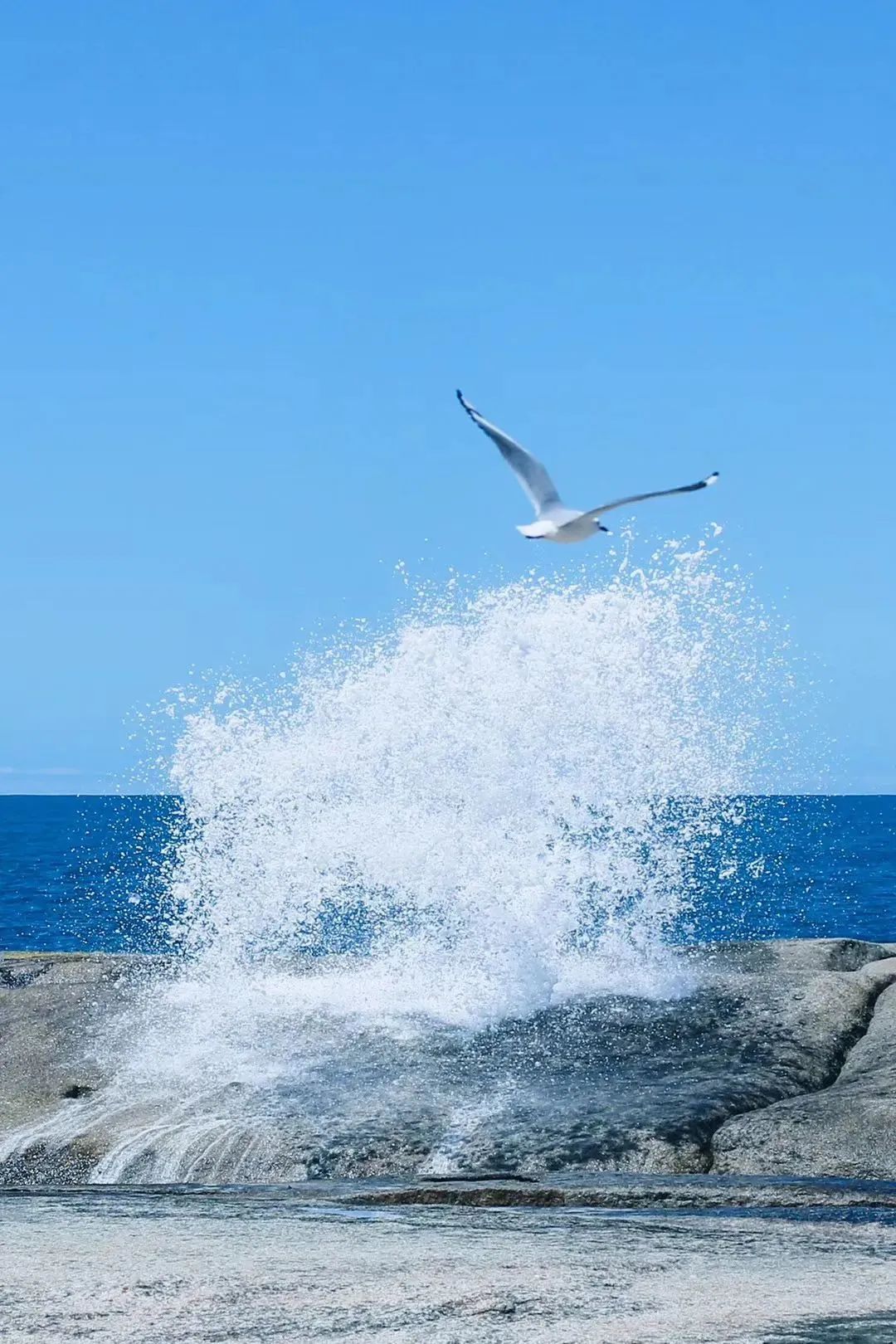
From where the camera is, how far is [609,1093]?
9.22 metres

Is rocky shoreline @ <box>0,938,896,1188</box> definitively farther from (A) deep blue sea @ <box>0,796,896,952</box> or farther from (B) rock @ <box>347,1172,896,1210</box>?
(A) deep blue sea @ <box>0,796,896,952</box>

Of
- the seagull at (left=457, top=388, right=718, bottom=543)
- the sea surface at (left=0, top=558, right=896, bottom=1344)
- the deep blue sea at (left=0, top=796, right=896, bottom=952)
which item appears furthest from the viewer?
the deep blue sea at (left=0, top=796, right=896, bottom=952)

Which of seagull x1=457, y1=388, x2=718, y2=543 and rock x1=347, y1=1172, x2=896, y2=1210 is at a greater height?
seagull x1=457, y1=388, x2=718, y2=543

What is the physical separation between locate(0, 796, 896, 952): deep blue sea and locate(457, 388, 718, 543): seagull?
17.6 ft

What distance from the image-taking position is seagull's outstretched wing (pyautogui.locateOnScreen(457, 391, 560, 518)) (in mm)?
10281

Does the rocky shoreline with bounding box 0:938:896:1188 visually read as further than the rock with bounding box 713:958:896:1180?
Yes

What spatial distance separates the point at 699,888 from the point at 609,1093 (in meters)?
42.5

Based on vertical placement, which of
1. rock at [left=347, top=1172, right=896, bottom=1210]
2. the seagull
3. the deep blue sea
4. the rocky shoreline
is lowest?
rock at [left=347, top=1172, right=896, bottom=1210]

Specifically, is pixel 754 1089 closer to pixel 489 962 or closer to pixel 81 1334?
pixel 489 962

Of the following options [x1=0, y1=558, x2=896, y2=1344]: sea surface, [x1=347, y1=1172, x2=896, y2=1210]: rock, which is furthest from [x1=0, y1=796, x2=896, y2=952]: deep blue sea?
[x1=347, y1=1172, x2=896, y2=1210]: rock

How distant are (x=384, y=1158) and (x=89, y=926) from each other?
30.0 meters

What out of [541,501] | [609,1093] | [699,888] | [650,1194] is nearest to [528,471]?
[541,501]

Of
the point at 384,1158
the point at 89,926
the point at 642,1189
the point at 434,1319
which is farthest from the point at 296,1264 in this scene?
the point at 89,926

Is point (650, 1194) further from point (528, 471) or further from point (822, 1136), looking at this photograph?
point (528, 471)
